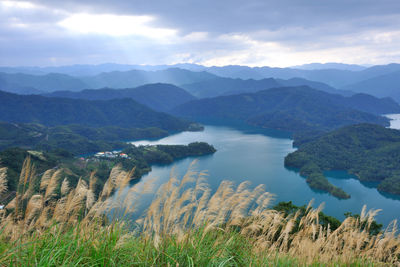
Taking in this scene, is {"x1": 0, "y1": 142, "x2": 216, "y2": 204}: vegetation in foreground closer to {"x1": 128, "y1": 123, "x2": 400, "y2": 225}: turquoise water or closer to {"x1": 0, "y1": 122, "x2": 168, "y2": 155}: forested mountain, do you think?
{"x1": 128, "y1": 123, "x2": 400, "y2": 225}: turquoise water

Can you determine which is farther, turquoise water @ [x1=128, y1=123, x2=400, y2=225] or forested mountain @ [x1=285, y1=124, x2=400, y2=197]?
forested mountain @ [x1=285, y1=124, x2=400, y2=197]

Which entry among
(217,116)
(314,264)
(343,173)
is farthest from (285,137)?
(314,264)

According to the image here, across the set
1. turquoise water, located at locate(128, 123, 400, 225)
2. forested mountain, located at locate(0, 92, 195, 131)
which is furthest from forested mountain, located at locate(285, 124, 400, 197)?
forested mountain, located at locate(0, 92, 195, 131)

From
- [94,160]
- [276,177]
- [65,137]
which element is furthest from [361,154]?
[65,137]

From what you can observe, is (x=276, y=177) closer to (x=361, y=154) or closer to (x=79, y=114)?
(x=361, y=154)

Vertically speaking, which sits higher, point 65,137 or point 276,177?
point 65,137

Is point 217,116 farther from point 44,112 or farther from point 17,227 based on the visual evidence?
point 17,227
